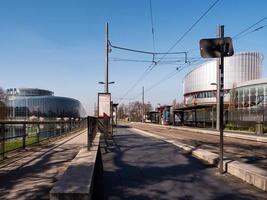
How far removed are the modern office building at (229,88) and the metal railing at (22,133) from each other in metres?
28.4

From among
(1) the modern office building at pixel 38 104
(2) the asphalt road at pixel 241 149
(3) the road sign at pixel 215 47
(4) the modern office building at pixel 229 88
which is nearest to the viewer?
(3) the road sign at pixel 215 47

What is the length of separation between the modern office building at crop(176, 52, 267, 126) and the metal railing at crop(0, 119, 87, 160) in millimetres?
28375

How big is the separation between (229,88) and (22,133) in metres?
101

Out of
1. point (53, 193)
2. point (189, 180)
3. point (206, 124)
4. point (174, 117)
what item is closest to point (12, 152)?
point (189, 180)

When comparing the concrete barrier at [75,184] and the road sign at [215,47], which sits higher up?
the road sign at [215,47]

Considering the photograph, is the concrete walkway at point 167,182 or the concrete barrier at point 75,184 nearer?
the concrete barrier at point 75,184

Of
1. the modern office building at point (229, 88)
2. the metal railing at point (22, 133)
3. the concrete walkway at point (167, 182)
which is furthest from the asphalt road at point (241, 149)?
the modern office building at point (229, 88)

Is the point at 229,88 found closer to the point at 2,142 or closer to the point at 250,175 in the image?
the point at 2,142

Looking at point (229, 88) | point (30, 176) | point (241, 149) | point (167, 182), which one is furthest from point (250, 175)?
point (229, 88)

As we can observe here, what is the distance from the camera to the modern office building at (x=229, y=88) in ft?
196

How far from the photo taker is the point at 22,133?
16.2 meters

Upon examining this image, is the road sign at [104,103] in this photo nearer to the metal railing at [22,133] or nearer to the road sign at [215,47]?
the metal railing at [22,133]

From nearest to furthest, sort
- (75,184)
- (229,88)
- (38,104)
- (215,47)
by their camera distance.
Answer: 1. (75,184)
2. (215,47)
3. (229,88)
4. (38,104)

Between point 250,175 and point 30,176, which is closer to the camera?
point 250,175
